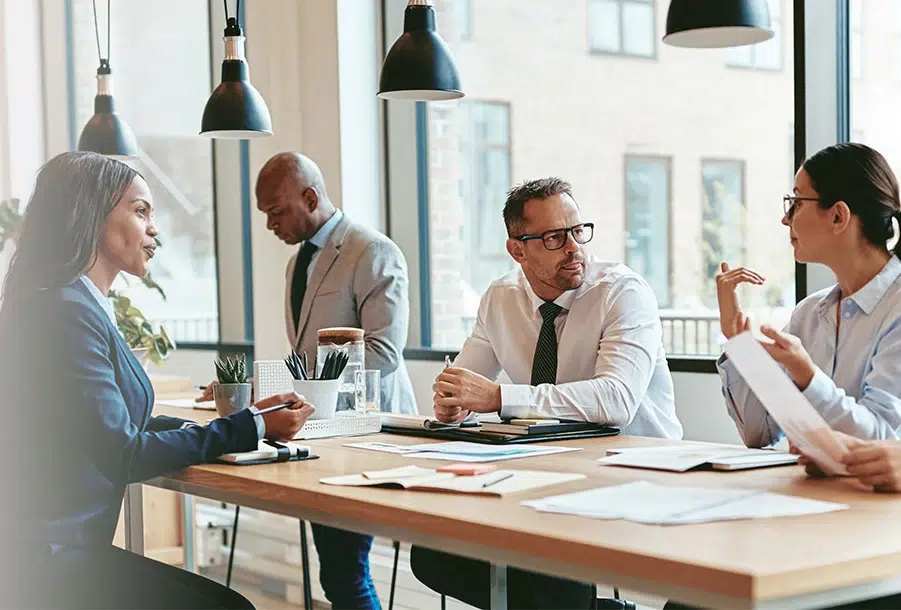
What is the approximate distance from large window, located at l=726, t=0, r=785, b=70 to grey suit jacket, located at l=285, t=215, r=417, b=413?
133 cm

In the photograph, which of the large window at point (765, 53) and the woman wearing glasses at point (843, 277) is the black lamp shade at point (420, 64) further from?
the large window at point (765, 53)

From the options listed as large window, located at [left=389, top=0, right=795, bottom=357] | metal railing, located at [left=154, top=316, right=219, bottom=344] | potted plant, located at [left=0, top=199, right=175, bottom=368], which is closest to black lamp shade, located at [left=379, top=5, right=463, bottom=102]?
large window, located at [left=389, top=0, right=795, bottom=357]

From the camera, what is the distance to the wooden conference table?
1.36 meters

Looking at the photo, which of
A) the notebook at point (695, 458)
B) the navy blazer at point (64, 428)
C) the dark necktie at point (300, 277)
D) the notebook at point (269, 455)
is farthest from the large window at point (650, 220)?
the navy blazer at point (64, 428)

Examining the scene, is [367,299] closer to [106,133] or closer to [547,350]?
[547,350]

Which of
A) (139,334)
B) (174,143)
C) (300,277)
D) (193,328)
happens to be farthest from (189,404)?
(174,143)

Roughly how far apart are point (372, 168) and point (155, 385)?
1.41 m

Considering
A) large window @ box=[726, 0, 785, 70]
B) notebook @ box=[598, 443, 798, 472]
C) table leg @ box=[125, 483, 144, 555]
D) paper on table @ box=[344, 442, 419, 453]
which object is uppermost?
large window @ box=[726, 0, 785, 70]

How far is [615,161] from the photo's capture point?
4469 millimetres

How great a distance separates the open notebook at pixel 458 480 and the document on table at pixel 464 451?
20 centimetres

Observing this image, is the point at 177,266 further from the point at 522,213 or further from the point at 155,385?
the point at 522,213

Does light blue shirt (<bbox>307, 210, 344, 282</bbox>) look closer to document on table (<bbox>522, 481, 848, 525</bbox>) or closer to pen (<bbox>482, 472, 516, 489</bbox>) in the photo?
pen (<bbox>482, 472, 516, 489</bbox>)

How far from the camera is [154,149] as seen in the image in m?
6.93

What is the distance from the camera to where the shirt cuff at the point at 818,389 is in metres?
2.18
